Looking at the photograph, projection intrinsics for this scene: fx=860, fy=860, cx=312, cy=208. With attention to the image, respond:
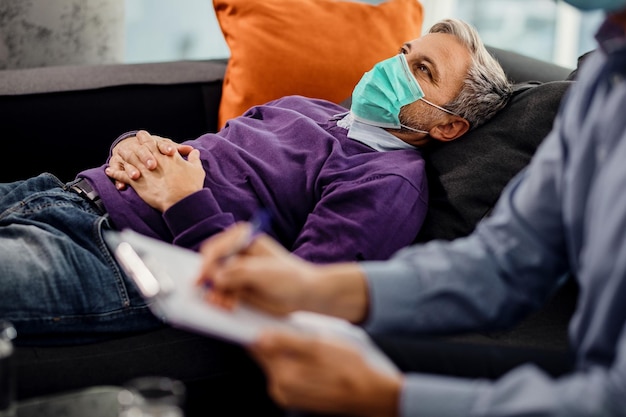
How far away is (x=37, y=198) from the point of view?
1.81 metres

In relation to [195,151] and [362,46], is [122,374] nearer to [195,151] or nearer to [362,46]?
[195,151]

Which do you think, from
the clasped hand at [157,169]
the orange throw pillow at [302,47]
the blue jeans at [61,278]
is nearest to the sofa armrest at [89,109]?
the orange throw pillow at [302,47]

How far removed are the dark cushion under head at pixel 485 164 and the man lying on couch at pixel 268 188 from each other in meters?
0.05

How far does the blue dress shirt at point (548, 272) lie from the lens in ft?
3.21

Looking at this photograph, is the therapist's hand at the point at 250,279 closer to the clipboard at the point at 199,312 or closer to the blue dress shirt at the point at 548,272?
the clipboard at the point at 199,312

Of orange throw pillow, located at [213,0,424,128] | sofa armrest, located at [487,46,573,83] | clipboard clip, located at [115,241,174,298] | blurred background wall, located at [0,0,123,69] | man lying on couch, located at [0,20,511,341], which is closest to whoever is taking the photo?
clipboard clip, located at [115,241,174,298]

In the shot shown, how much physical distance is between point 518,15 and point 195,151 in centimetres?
306

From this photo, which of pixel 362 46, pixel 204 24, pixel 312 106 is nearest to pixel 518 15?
pixel 204 24

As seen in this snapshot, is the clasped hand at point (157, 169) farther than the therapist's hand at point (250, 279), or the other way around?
the clasped hand at point (157, 169)

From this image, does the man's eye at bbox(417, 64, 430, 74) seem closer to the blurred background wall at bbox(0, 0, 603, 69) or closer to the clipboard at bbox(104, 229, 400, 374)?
the blurred background wall at bbox(0, 0, 603, 69)

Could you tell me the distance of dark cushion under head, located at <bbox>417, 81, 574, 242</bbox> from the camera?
187cm

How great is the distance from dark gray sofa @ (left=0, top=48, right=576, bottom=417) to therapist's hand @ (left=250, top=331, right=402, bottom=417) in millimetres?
379

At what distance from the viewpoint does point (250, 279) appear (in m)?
1.03

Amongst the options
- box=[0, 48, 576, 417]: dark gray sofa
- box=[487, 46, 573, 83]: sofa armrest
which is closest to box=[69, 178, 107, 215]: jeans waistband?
box=[0, 48, 576, 417]: dark gray sofa
